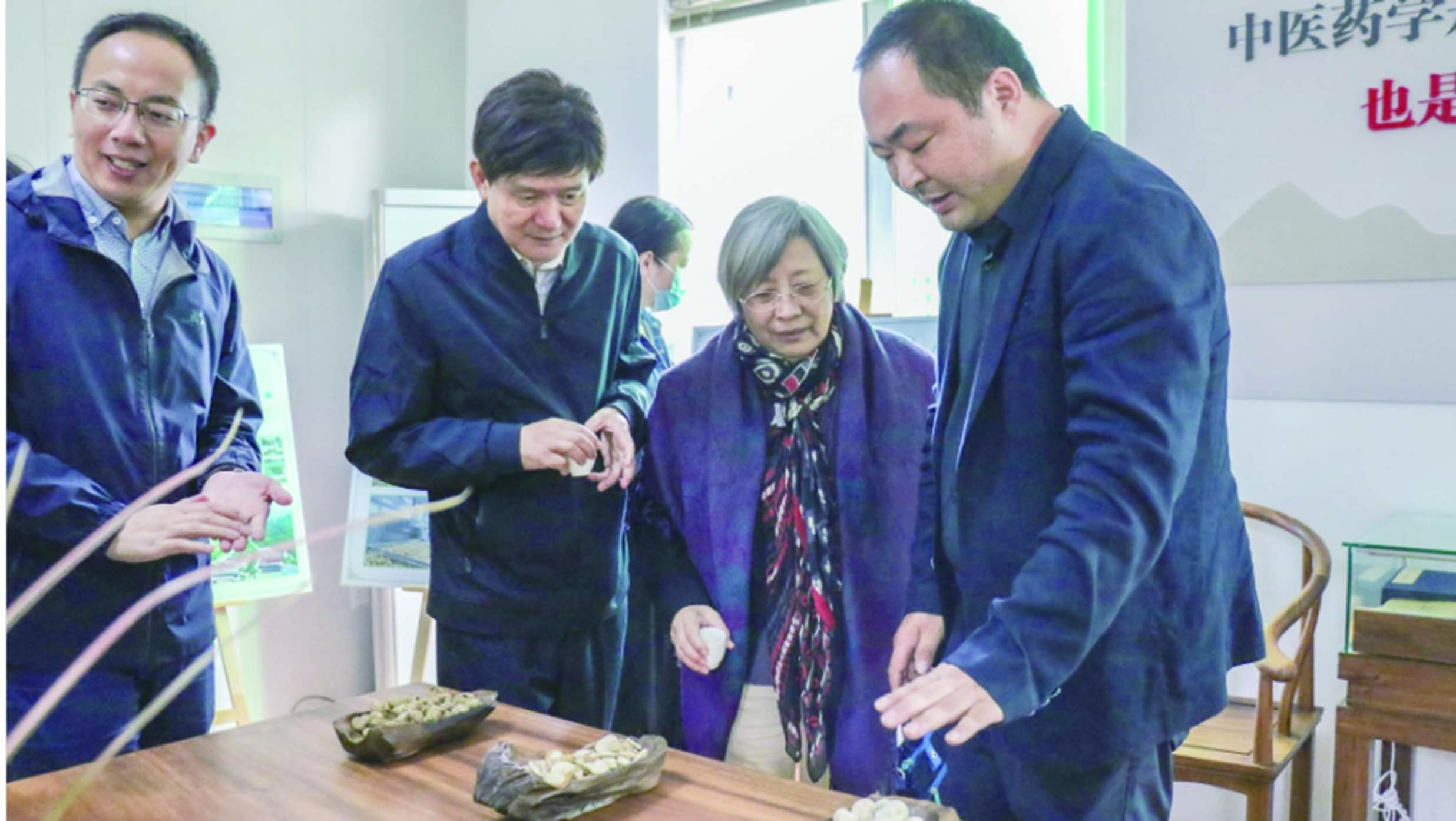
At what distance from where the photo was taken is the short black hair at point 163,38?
145cm

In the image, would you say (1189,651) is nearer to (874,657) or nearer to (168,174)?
(874,657)

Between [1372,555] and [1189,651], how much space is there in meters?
1.15

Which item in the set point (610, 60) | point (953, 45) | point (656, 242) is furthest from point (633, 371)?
point (610, 60)

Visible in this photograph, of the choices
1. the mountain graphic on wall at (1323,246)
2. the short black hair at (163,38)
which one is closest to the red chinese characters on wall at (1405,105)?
the mountain graphic on wall at (1323,246)

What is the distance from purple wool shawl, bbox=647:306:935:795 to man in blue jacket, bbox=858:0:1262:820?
34 cm

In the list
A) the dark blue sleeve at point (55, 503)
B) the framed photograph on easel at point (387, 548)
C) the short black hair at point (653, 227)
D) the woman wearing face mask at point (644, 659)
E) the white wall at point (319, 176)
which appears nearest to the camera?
the dark blue sleeve at point (55, 503)

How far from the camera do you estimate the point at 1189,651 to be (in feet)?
3.67

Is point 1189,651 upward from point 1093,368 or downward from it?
downward

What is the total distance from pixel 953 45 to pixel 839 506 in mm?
774

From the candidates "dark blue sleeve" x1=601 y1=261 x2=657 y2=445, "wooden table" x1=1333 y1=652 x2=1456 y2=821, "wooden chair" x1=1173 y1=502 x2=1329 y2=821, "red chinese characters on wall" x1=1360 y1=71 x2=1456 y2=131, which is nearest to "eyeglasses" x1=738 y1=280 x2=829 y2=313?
"dark blue sleeve" x1=601 y1=261 x2=657 y2=445

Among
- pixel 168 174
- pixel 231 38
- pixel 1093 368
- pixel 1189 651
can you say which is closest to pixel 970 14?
pixel 1093 368

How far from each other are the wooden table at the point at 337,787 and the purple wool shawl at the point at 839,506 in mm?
390

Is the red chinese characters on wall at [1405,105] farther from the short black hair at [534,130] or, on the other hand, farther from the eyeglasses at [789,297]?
the short black hair at [534,130]

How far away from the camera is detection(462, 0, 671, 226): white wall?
392 centimetres
